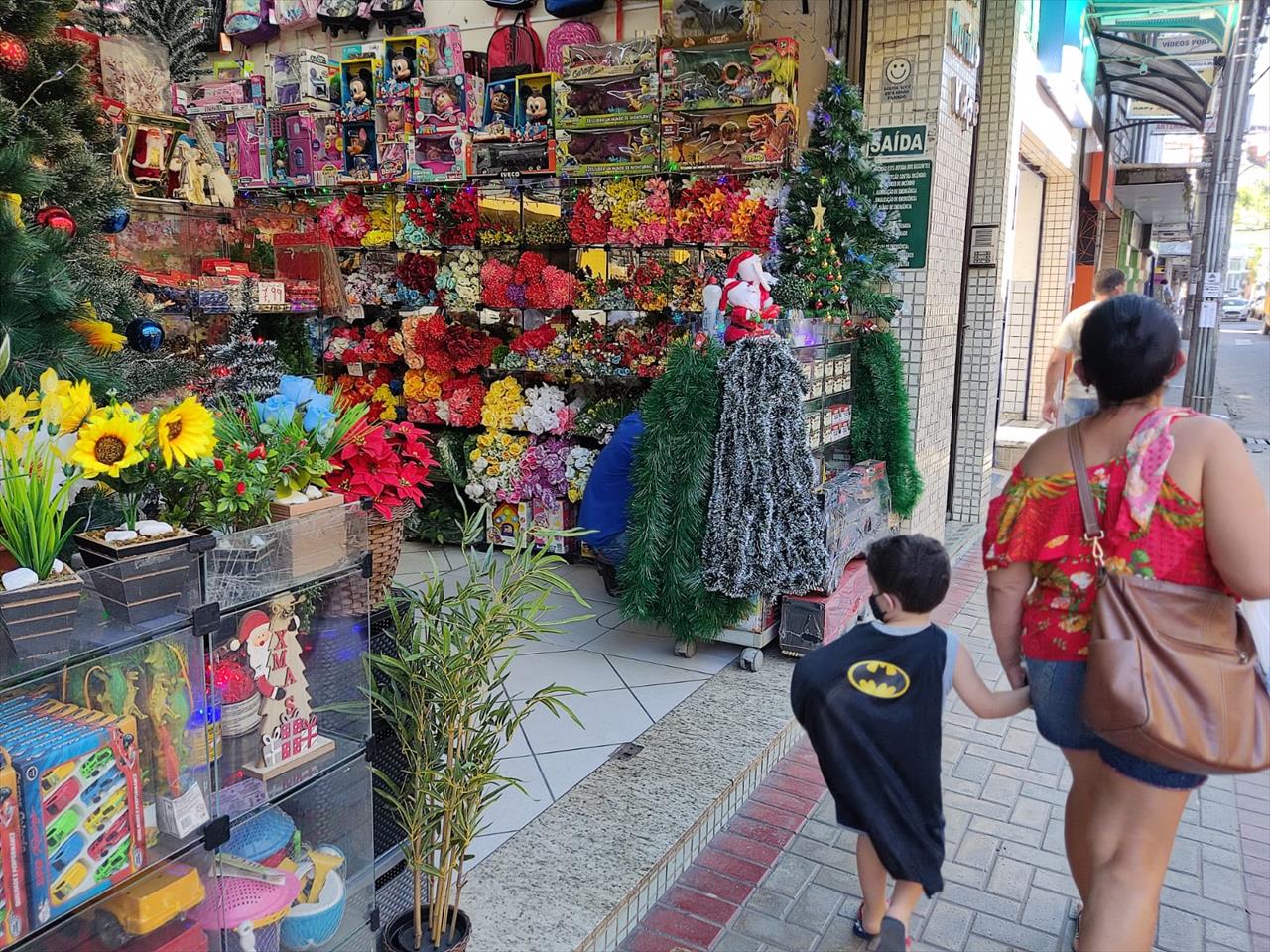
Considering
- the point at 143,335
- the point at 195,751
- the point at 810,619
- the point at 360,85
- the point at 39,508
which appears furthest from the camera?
the point at 360,85

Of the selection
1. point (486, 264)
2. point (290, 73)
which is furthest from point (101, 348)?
point (290, 73)

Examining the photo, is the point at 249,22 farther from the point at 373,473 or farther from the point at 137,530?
the point at 137,530

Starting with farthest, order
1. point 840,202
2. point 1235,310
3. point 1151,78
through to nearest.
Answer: point 1235,310
point 1151,78
point 840,202

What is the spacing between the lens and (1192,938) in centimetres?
249

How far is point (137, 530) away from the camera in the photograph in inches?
68.4

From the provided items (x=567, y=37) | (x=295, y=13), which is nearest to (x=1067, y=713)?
(x=567, y=37)

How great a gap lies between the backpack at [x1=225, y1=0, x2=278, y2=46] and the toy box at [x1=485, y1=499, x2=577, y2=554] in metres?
3.78

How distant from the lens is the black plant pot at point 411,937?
211 cm

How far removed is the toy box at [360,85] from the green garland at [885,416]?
355 centimetres

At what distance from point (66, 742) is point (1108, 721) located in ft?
6.04

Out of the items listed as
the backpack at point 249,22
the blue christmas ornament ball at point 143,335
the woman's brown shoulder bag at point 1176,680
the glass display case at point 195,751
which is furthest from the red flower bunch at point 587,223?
the woman's brown shoulder bag at point 1176,680

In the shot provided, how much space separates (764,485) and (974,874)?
1.72 m

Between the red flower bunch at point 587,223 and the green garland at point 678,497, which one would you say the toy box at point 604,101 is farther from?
the green garland at point 678,497

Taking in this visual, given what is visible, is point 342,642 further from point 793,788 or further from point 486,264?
point 486,264
